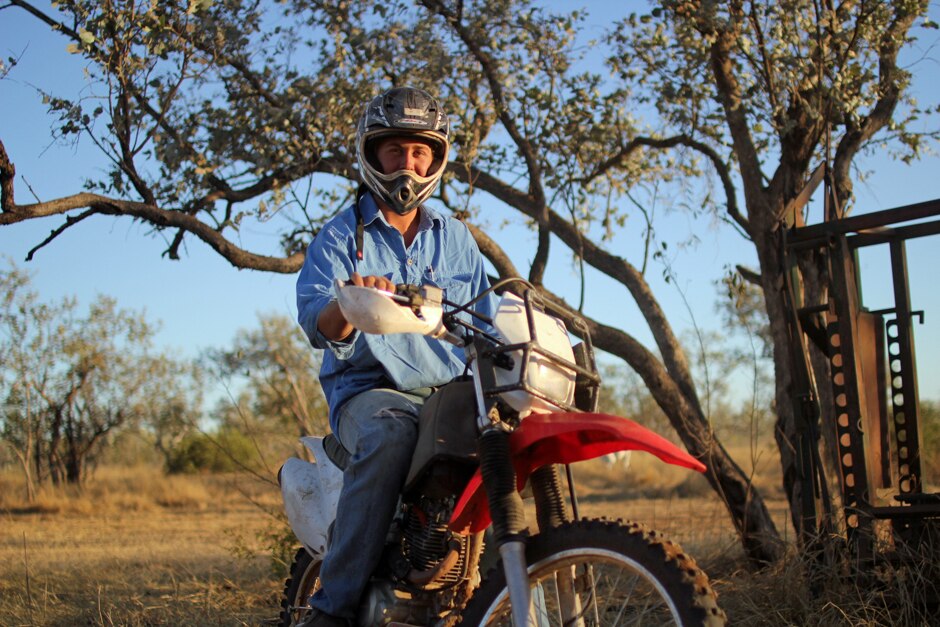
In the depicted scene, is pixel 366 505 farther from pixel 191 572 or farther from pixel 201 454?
pixel 201 454

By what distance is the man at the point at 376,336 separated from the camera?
3.41 meters

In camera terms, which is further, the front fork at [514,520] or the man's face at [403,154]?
the man's face at [403,154]

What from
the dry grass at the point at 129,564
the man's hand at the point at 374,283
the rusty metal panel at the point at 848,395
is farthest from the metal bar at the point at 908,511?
the dry grass at the point at 129,564

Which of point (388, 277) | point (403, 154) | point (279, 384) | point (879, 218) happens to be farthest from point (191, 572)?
point (279, 384)

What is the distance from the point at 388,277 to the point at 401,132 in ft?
1.75

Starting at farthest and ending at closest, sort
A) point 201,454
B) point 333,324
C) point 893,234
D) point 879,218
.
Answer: point 201,454 < point 893,234 < point 879,218 < point 333,324

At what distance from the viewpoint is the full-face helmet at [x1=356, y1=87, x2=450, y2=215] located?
377 centimetres

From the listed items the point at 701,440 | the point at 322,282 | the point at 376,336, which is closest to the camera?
the point at 322,282

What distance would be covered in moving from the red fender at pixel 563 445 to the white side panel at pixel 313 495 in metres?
0.83

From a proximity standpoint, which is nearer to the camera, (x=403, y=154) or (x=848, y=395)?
(x=403, y=154)

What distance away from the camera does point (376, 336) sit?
374cm

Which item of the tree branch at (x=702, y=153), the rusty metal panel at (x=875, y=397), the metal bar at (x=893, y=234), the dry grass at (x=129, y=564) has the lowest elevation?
the dry grass at (x=129, y=564)

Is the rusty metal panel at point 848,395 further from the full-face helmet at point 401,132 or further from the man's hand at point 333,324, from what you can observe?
the man's hand at point 333,324

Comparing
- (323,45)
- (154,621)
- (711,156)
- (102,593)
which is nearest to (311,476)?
(154,621)
